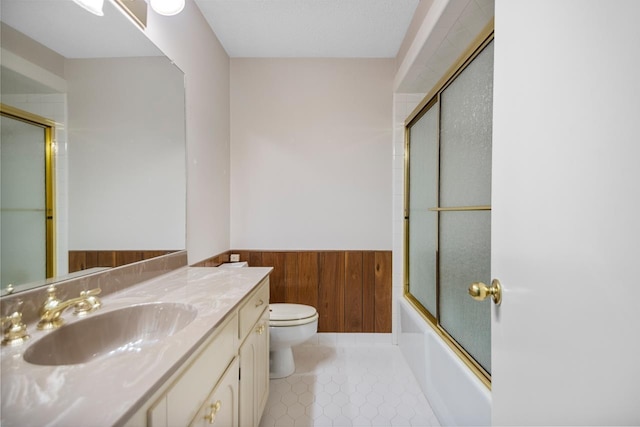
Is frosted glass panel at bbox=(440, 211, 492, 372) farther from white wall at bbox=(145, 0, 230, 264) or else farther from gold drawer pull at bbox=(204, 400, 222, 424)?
white wall at bbox=(145, 0, 230, 264)

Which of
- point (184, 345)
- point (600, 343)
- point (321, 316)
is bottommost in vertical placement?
point (321, 316)

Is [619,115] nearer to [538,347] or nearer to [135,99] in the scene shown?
[538,347]

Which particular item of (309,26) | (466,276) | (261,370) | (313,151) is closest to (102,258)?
(261,370)

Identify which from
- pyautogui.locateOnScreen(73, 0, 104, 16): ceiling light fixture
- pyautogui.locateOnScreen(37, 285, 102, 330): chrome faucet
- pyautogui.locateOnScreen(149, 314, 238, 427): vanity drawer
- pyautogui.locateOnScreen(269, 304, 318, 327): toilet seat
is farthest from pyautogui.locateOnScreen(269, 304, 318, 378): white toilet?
pyautogui.locateOnScreen(73, 0, 104, 16): ceiling light fixture

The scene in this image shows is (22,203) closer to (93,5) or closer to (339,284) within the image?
(93,5)

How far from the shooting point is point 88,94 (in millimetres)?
1032

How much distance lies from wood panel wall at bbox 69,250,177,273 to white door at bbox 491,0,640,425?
1277 millimetres

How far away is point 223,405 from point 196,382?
0.26 meters

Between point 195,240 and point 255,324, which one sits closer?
point 255,324

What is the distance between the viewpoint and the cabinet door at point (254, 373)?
1154 mm

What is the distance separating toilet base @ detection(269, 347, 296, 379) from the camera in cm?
200

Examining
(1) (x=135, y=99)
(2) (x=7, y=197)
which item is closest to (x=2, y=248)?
(2) (x=7, y=197)

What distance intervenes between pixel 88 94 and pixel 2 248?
1.88 feet

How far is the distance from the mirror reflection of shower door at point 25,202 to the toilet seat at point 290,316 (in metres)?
1.24
